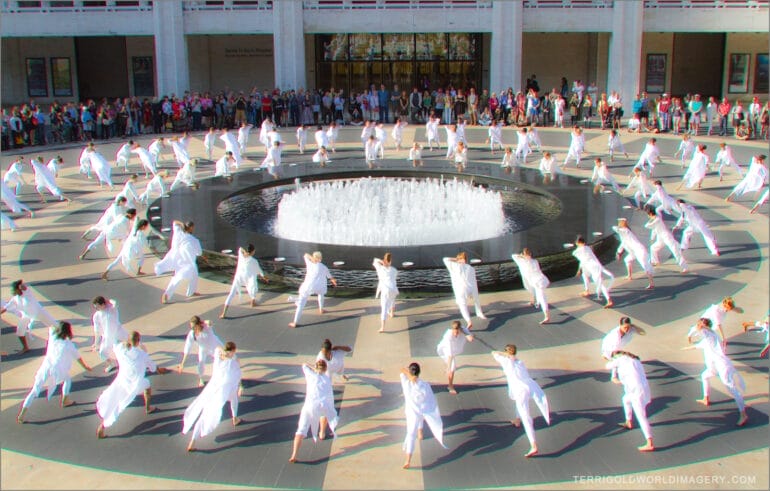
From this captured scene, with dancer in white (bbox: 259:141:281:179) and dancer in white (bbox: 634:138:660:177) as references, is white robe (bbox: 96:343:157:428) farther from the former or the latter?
dancer in white (bbox: 634:138:660:177)

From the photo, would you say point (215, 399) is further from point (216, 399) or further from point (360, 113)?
point (360, 113)

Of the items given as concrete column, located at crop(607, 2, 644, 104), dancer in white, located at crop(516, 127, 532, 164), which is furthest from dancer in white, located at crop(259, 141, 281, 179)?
concrete column, located at crop(607, 2, 644, 104)

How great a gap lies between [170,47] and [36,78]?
10.1 m

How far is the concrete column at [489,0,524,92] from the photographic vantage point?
33.8 meters

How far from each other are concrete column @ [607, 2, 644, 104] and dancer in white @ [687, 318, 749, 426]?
2675 centimetres

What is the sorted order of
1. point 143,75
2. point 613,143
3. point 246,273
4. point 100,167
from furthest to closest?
point 143,75
point 613,143
point 100,167
point 246,273

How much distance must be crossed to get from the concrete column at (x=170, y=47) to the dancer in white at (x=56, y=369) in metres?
27.2

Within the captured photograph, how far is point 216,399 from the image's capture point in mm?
8297

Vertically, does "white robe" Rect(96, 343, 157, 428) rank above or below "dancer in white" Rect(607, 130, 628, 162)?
below

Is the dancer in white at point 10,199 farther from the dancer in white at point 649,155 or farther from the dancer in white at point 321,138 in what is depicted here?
the dancer in white at point 649,155

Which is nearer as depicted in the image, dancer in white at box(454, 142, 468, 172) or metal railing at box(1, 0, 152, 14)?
dancer in white at box(454, 142, 468, 172)

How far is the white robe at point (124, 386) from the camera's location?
27.8 ft

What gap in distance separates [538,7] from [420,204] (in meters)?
19.3

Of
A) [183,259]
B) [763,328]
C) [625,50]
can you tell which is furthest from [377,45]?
[763,328]
